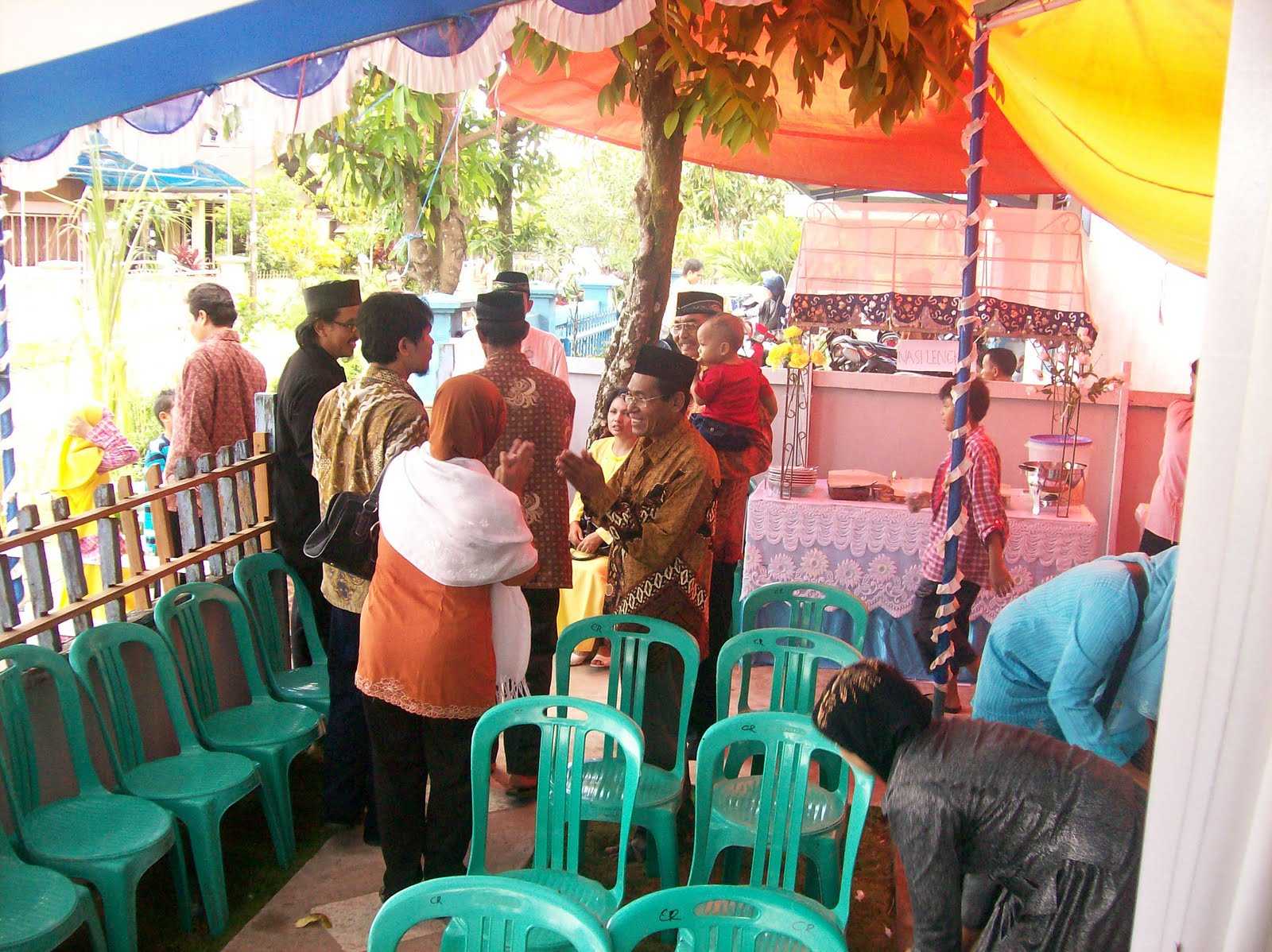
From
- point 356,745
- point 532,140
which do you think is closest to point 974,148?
point 356,745

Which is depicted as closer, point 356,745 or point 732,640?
point 732,640

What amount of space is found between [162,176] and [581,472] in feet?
28.2

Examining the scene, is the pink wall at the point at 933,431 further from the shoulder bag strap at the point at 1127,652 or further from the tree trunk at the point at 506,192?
the shoulder bag strap at the point at 1127,652

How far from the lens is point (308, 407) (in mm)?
4266

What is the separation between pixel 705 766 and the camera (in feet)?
9.18

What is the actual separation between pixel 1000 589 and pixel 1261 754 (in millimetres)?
3814

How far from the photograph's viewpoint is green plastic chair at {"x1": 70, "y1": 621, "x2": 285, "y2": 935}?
3275 millimetres

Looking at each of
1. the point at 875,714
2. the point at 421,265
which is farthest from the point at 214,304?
the point at 421,265

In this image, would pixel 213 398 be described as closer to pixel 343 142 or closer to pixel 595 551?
pixel 595 551

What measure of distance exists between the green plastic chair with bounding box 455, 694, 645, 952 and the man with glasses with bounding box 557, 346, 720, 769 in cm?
75

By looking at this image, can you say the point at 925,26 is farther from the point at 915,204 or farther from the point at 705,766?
the point at 915,204

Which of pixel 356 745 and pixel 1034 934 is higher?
pixel 1034 934

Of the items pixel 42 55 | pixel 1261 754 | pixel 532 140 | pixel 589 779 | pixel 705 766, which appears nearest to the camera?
pixel 1261 754

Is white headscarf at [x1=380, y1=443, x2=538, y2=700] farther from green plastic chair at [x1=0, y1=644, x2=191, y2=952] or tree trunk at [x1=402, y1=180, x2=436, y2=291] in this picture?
tree trunk at [x1=402, y1=180, x2=436, y2=291]
